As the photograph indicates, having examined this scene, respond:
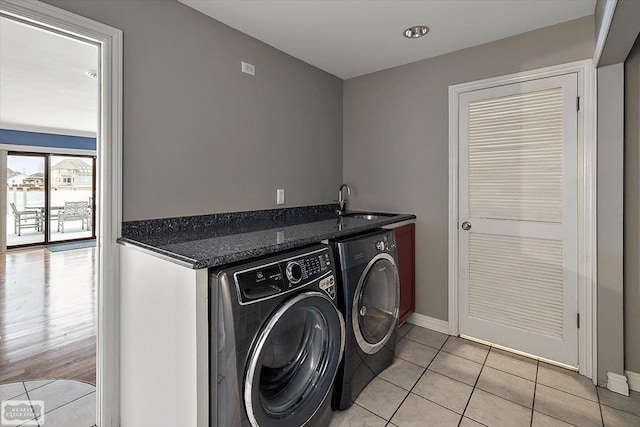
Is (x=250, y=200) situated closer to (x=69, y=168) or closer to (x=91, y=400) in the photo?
(x=91, y=400)

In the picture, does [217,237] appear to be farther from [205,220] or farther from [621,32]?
[621,32]

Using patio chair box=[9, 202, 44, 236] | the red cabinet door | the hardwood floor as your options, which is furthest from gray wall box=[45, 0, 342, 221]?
patio chair box=[9, 202, 44, 236]

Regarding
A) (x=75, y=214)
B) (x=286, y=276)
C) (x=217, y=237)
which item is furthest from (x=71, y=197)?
(x=286, y=276)

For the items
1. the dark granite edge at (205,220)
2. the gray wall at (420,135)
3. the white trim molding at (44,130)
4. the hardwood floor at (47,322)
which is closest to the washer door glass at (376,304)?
the gray wall at (420,135)

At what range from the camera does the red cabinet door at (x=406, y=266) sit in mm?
2479

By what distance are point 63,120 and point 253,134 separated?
508 centimetres

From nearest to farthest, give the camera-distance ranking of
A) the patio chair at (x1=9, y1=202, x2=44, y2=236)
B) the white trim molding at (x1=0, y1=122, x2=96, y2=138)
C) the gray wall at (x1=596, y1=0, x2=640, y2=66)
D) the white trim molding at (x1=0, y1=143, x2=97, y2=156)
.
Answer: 1. the gray wall at (x1=596, y1=0, x2=640, y2=66)
2. the white trim molding at (x1=0, y1=122, x2=96, y2=138)
3. the white trim molding at (x1=0, y1=143, x2=97, y2=156)
4. the patio chair at (x1=9, y1=202, x2=44, y2=236)

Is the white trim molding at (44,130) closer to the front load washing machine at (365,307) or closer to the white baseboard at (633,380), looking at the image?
the front load washing machine at (365,307)

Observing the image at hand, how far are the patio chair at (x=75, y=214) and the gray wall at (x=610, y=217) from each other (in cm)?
924

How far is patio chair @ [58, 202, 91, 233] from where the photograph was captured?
7.21 m

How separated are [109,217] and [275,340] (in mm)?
1020

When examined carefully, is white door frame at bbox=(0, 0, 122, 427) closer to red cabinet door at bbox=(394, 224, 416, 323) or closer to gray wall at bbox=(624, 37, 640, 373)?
red cabinet door at bbox=(394, 224, 416, 323)

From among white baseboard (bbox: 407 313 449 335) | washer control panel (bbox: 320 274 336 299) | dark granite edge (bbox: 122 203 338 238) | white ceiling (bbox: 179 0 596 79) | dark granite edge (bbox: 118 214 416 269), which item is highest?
white ceiling (bbox: 179 0 596 79)

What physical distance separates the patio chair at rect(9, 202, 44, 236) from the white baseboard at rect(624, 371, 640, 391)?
919 centimetres
